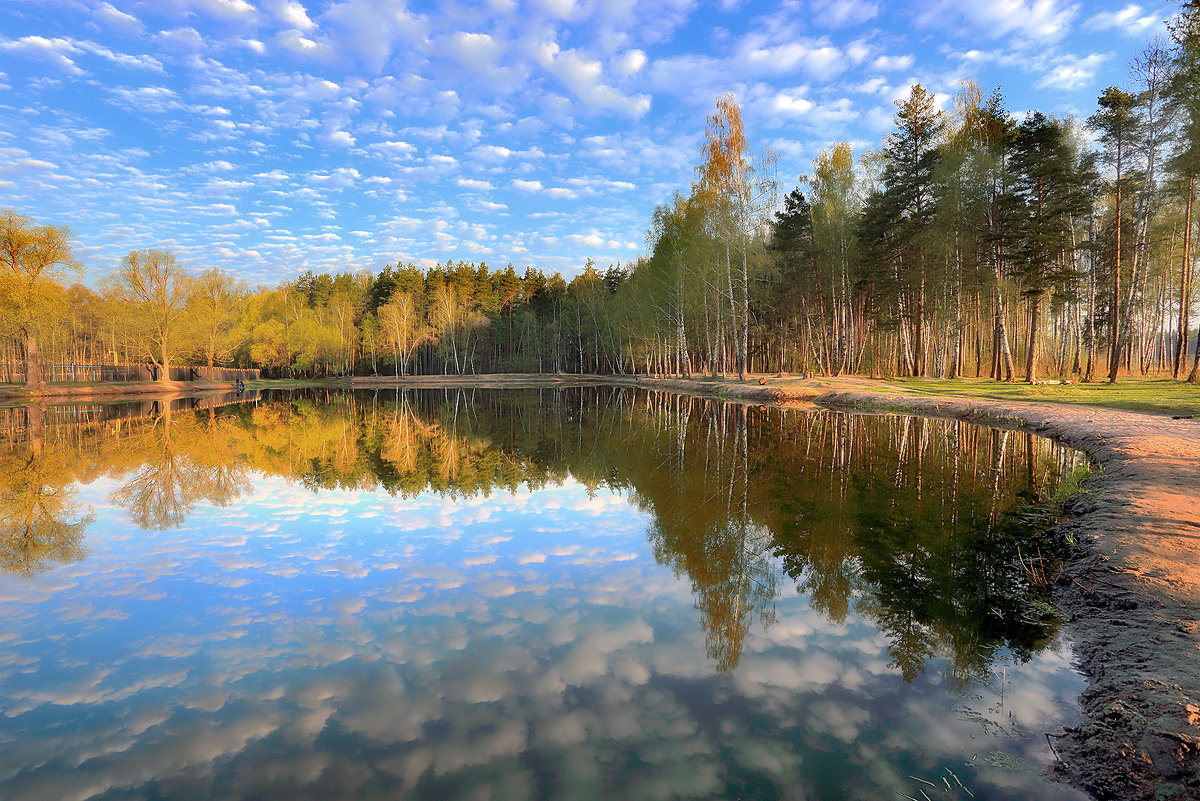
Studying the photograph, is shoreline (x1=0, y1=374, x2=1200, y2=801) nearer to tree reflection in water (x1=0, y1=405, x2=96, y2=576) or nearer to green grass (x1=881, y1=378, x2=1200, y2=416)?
green grass (x1=881, y1=378, x2=1200, y2=416)

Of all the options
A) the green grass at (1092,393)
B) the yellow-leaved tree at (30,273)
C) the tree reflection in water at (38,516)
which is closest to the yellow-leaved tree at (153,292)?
the yellow-leaved tree at (30,273)

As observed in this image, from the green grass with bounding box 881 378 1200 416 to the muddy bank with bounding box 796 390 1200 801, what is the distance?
8755 mm

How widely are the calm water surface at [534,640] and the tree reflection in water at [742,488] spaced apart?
0.21 feet

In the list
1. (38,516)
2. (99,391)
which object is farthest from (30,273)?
(38,516)

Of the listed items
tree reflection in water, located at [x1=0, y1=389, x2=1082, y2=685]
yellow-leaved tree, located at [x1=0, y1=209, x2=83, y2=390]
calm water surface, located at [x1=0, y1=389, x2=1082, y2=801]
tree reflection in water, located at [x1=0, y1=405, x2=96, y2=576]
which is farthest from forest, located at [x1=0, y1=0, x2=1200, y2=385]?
tree reflection in water, located at [x1=0, y1=405, x2=96, y2=576]

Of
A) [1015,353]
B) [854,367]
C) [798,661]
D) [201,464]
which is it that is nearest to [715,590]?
[798,661]

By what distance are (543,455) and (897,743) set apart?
11779 millimetres

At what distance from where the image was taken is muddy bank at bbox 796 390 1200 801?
2859 mm

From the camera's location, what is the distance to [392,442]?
17.1m

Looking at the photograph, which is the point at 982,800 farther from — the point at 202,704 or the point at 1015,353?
the point at 1015,353

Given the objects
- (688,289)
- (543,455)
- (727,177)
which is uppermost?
(727,177)

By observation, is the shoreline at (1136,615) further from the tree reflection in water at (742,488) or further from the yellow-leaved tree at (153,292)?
the yellow-leaved tree at (153,292)

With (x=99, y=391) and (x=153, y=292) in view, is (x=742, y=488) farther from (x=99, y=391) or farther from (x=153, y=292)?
(x=153, y=292)

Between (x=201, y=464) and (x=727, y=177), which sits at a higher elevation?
(x=727, y=177)
